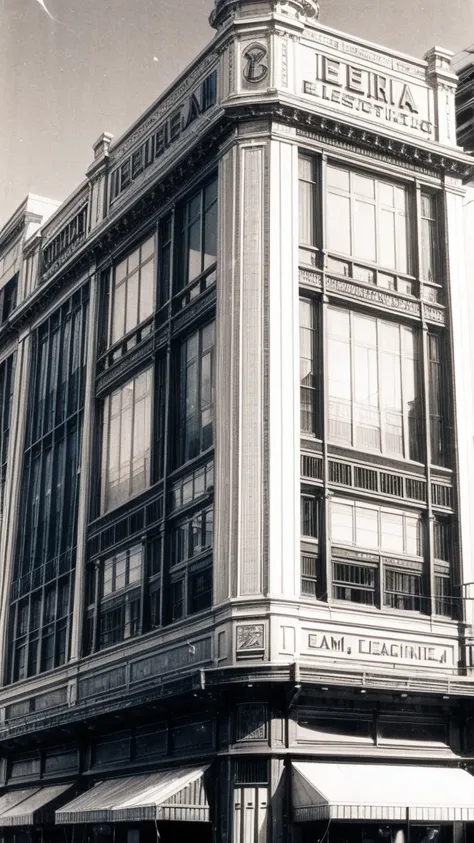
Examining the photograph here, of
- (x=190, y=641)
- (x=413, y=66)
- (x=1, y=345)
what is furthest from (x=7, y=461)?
(x=413, y=66)

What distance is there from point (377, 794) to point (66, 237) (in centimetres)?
2427

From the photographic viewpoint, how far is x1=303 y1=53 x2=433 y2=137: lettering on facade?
3475 cm

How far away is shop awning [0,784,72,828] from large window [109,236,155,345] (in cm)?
1390

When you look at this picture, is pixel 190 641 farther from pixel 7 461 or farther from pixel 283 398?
pixel 7 461

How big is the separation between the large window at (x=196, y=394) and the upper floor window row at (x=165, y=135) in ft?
22.2

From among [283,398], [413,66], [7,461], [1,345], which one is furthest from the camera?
[1,345]

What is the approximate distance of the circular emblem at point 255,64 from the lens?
112 feet

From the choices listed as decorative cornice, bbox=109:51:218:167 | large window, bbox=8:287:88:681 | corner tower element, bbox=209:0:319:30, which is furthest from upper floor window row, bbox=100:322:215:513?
corner tower element, bbox=209:0:319:30

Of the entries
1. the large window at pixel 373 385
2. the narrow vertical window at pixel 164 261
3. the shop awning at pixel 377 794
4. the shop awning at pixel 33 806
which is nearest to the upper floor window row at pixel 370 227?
the large window at pixel 373 385

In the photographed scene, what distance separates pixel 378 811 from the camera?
27656 millimetres

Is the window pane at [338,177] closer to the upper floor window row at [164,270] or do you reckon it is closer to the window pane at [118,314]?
the upper floor window row at [164,270]

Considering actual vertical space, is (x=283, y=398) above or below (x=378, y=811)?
above

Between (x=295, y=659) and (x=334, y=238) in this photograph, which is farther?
(x=334, y=238)

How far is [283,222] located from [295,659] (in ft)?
37.9
